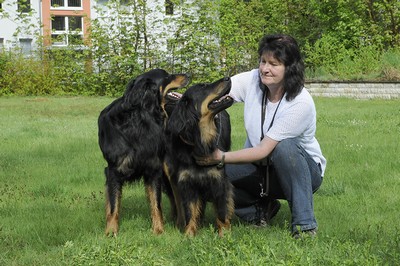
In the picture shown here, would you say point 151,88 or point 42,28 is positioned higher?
point 42,28

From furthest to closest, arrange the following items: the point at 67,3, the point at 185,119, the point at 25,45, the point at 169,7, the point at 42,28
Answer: the point at 67,3
the point at 42,28
the point at 25,45
the point at 169,7
the point at 185,119

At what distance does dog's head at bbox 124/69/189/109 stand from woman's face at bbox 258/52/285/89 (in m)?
0.72

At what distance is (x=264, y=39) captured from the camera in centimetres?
432

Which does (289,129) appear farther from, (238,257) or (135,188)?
(135,188)

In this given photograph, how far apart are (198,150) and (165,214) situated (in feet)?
3.82

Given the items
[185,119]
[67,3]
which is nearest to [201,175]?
[185,119]

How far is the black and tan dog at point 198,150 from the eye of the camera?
162 inches

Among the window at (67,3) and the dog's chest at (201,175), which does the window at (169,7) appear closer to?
the window at (67,3)

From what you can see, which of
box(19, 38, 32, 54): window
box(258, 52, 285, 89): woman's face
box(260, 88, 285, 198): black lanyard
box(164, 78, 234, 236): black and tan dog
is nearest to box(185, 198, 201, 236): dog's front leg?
box(164, 78, 234, 236): black and tan dog

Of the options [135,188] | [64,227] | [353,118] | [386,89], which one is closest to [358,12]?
[386,89]

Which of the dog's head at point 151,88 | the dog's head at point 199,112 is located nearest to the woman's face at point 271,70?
the dog's head at point 199,112

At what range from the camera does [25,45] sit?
22.3 metres

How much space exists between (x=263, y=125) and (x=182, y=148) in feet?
2.14

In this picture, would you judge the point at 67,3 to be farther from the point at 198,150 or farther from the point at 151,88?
the point at 198,150
